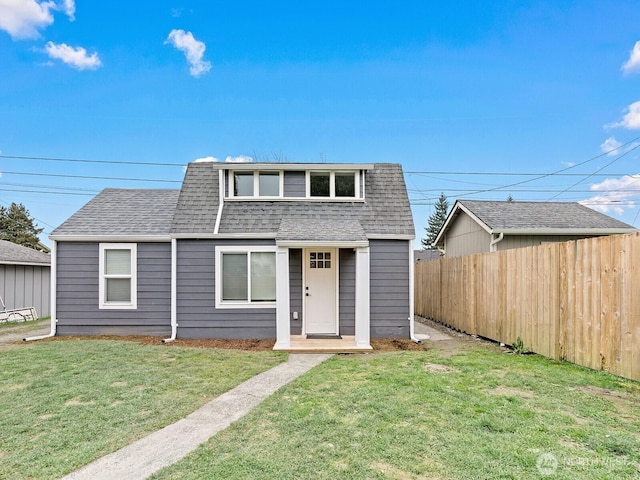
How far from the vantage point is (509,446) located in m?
2.93

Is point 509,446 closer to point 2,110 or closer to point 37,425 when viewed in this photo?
point 37,425

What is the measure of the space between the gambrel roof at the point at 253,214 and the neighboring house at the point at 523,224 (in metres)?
4.04

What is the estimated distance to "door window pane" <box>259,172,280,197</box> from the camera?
9.51 meters

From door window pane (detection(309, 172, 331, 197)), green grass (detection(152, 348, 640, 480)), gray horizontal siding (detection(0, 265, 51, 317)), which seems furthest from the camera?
gray horizontal siding (detection(0, 265, 51, 317))

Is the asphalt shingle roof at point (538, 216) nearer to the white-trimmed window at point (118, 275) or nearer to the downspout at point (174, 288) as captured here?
the downspout at point (174, 288)

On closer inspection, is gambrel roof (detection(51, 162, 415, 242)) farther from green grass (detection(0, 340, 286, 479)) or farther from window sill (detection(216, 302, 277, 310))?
green grass (detection(0, 340, 286, 479))

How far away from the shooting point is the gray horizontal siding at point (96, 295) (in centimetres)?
884

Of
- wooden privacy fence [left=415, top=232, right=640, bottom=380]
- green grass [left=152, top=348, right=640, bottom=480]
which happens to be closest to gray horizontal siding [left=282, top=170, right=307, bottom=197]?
wooden privacy fence [left=415, top=232, right=640, bottom=380]

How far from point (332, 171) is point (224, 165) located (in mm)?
2845

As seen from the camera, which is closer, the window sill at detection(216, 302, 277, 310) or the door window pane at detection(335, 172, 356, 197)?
the window sill at detection(216, 302, 277, 310)

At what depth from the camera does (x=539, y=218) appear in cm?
1198

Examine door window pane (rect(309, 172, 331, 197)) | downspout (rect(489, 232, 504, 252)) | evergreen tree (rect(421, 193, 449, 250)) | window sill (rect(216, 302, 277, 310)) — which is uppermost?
evergreen tree (rect(421, 193, 449, 250))

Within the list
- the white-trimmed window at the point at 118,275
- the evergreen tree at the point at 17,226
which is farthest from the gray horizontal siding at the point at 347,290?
the evergreen tree at the point at 17,226

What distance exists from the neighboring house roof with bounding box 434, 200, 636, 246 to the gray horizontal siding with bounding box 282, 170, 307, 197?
20.2 feet
